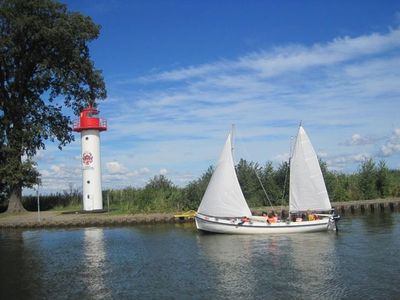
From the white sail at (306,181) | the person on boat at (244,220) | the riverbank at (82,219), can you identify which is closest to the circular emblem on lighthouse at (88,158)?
the riverbank at (82,219)

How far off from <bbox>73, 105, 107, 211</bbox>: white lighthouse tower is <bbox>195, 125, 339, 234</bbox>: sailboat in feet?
50.7

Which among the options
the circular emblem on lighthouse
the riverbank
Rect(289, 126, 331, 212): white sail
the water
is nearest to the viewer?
the water

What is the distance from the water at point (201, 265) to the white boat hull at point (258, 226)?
1055 mm

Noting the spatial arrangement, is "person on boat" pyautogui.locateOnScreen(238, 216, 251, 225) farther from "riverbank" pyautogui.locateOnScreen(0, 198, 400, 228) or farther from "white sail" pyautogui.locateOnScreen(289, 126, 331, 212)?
"riverbank" pyautogui.locateOnScreen(0, 198, 400, 228)

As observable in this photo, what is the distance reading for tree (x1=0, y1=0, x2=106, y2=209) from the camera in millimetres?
46531

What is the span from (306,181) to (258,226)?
5250 millimetres

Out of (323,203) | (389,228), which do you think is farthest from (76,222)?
(389,228)

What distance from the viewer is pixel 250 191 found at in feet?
170

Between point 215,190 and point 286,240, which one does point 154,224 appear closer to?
point 215,190

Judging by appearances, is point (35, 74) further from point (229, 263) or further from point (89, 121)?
point (229, 263)

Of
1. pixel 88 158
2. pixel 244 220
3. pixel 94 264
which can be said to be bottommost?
pixel 94 264

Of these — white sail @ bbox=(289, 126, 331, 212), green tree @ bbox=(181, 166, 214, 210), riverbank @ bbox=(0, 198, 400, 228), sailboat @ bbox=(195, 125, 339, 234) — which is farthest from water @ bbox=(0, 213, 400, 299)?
green tree @ bbox=(181, 166, 214, 210)

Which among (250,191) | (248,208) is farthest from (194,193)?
(248,208)

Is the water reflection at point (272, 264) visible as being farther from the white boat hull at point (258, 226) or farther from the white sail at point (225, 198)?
the white sail at point (225, 198)
